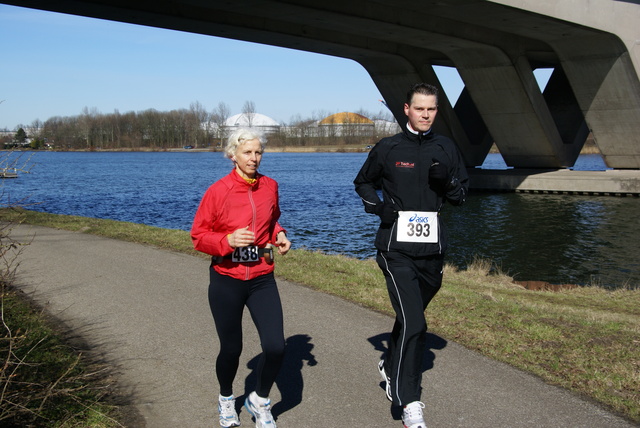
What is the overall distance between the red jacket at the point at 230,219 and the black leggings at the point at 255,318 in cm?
8

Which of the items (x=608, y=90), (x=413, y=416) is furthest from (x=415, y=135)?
(x=608, y=90)

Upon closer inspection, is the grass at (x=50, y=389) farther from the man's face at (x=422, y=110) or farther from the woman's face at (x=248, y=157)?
the man's face at (x=422, y=110)

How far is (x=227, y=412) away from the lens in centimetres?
454

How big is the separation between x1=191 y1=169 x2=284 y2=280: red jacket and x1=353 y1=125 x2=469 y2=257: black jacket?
923 mm

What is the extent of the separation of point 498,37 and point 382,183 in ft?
101

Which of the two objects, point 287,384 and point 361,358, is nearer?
point 287,384

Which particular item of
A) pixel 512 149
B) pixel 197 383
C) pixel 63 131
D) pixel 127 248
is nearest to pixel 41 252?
pixel 127 248

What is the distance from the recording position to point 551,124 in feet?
121

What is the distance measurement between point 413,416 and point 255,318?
1.26 m

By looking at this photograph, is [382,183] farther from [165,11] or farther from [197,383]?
[165,11]

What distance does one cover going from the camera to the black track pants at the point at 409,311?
15.2 ft

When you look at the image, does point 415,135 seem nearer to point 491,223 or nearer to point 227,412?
point 227,412

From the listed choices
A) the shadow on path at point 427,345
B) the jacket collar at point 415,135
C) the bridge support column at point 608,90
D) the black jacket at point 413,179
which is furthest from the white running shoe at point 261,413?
the bridge support column at point 608,90

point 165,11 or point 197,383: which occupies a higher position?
point 165,11
